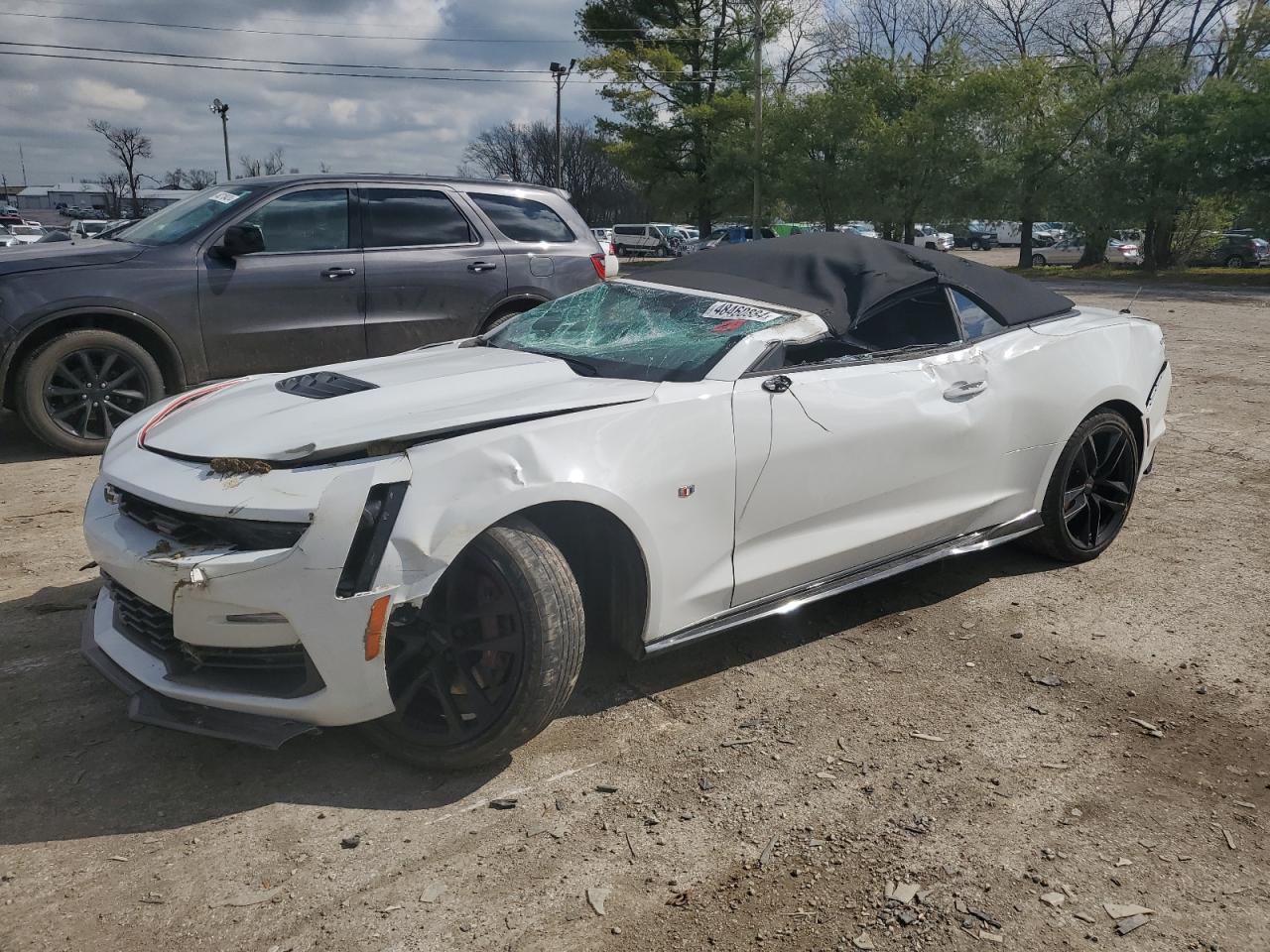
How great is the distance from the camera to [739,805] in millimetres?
2809

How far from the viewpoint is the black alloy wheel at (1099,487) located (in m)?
4.52

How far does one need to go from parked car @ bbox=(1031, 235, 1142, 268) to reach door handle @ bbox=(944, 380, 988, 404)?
3127cm

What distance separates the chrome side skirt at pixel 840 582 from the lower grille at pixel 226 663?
1057 mm

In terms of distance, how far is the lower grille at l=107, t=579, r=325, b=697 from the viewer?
2725 mm

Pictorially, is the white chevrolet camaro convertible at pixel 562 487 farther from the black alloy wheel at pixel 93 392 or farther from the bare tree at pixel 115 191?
the bare tree at pixel 115 191

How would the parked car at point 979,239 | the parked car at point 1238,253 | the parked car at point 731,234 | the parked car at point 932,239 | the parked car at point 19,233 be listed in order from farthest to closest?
the parked car at point 979,239
the parked car at point 932,239
the parked car at point 731,234
the parked car at point 1238,253
the parked car at point 19,233

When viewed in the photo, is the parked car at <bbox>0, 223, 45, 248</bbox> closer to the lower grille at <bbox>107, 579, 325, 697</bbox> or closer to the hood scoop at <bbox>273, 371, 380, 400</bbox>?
the hood scoop at <bbox>273, 371, 380, 400</bbox>

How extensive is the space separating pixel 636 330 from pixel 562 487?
1135 mm

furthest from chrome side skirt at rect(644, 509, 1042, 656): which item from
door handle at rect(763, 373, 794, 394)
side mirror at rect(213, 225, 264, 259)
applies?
side mirror at rect(213, 225, 264, 259)

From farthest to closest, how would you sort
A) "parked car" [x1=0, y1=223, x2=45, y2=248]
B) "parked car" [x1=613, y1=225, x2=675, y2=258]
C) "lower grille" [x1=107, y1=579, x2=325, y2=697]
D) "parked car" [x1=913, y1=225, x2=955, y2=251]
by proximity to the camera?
"parked car" [x1=613, y1=225, x2=675, y2=258]
"parked car" [x1=913, y1=225, x2=955, y2=251]
"parked car" [x1=0, y1=223, x2=45, y2=248]
"lower grille" [x1=107, y1=579, x2=325, y2=697]

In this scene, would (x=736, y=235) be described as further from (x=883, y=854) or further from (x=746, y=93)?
(x=883, y=854)

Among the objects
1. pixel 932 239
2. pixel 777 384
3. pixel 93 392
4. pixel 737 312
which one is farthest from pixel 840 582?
pixel 932 239

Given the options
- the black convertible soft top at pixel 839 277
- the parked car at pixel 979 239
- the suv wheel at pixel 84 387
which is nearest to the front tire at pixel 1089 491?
the black convertible soft top at pixel 839 277

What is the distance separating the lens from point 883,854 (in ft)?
8.49
